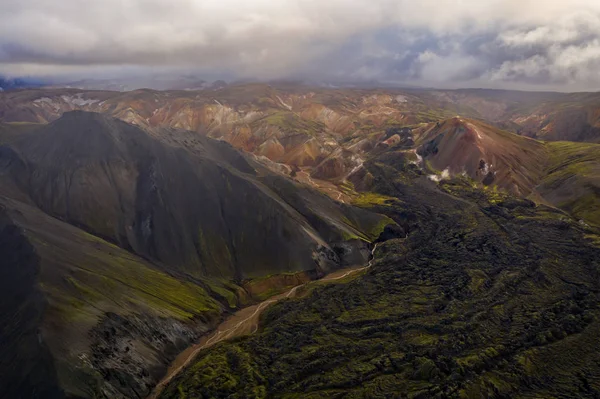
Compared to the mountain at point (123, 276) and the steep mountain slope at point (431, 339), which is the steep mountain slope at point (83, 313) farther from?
the steep mountain slope at point (431, 339)

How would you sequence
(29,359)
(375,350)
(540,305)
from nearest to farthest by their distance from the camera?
(29,359) < (375,350) < (540,305)

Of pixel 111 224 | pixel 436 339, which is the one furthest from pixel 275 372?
pixel 111 224

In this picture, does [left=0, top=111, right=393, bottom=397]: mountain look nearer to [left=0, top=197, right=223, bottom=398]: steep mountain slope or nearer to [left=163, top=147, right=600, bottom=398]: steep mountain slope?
[left=0, top=197, right=223, bottom=398]: steep mountain slope

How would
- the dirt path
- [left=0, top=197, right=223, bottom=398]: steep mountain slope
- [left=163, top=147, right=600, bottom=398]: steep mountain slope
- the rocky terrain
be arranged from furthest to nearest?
1. the dirt path
2. [left=163, top=147, right=600, bottom=398]: steep mountain slope
3. the rocky terrain
4. [left=0, top=197, right=223, bottom=398]: steep mountain slope

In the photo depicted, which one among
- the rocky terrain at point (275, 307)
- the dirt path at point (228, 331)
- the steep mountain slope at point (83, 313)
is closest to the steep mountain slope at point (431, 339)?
the rocky terrain at point (275, 307)

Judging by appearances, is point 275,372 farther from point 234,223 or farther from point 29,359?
point 234,223

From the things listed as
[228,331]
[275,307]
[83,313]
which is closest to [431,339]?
[275,307]

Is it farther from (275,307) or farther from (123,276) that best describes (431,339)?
(123,276)

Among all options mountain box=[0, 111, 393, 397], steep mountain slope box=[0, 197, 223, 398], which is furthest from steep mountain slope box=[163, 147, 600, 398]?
mountain box=[0, 111, 393, 397]

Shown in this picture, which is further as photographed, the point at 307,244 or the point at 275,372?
the point at 307,244
